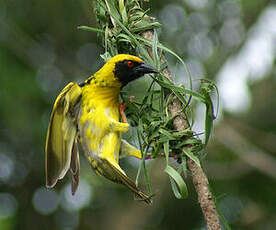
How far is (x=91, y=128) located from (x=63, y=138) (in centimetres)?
18

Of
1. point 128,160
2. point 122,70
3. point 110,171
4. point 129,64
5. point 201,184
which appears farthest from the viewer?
point 128,160

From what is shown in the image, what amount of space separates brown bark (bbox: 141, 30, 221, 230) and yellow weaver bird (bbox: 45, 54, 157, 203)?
0.69 m

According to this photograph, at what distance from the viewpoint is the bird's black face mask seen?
2213 millimetres

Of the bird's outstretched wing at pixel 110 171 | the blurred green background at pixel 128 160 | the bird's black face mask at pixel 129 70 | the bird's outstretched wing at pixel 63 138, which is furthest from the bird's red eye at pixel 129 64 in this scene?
the blurred green background at pixel 128 160

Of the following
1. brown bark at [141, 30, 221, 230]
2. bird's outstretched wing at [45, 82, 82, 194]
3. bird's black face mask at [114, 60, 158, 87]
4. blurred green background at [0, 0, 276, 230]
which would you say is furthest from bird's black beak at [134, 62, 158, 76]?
blurred green background at [0, 0, 276, 230]

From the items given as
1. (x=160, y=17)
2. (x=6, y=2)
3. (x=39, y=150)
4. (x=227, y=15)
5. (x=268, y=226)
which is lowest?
(x=268, y=226)

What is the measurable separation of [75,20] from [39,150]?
1710 millimetres

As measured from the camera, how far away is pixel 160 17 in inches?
212

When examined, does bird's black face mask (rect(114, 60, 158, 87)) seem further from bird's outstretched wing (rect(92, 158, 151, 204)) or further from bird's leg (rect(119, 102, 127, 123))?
bird's outstretched wing (rect(92, 158, 151, 204))

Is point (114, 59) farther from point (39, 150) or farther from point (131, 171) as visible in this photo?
point (39, 150)

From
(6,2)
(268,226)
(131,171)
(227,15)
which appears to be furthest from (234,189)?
(6,2)

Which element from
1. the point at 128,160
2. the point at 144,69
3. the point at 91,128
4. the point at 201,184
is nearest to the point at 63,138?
the point at 91,128

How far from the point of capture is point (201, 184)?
1.77m

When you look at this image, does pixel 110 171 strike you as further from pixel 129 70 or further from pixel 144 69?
pixel 144 69
